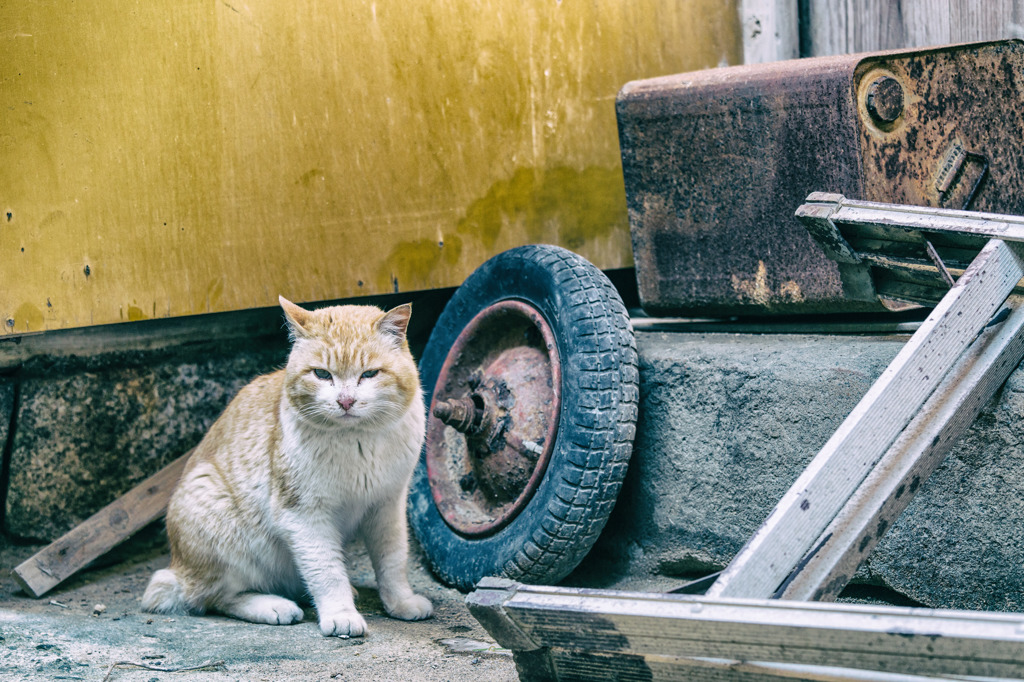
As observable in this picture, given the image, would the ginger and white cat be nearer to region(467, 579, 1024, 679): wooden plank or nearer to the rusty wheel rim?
the rusty wheel rim

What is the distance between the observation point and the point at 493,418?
2688 mm

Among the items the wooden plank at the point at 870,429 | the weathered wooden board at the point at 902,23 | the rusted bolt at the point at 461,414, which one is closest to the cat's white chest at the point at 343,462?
the rusted bolt at the point at 461,414

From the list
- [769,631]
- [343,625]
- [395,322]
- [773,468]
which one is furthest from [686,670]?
[395,322]

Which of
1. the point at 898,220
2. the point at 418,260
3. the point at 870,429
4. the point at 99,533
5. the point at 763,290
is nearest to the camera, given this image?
the point at 870,429

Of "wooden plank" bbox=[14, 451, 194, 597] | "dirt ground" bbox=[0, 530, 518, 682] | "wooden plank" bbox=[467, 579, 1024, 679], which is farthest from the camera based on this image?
"wooden plank" bbox=[14, 451, 194, 597]

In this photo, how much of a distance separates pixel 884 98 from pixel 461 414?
1.44m

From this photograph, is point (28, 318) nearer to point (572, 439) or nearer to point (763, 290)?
point (572, 439)

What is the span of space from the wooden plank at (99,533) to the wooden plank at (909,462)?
88.9 inches

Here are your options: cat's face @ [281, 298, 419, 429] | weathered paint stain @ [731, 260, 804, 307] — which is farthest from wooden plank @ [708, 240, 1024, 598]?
cat's face @ [281, 298, 419, 429]

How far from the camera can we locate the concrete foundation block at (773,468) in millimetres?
1909

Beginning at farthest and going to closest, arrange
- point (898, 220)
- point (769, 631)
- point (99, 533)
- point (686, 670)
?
point (99, 533), point (898, 220), point (686, 670), point (769, 631)

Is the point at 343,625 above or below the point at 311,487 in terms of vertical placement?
below

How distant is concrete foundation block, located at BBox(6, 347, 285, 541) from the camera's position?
2885 mm

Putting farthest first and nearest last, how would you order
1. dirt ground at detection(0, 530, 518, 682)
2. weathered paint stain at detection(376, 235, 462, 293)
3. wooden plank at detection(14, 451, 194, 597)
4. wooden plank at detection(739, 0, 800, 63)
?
wooden plank at detection(739, 0, 800, 63) → weathered paint stain at detection(376, 235, 462, 293) → wooden plank at detection(14, 451, 194, 597) → dirt ground at detection(0, 530, 518, 682)
